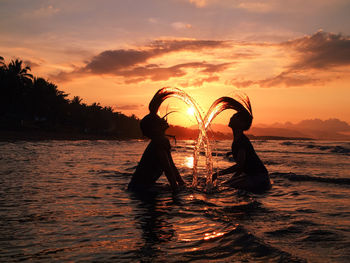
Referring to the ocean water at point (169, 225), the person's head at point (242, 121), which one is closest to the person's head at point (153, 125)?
the ocean water at point (169, 225)

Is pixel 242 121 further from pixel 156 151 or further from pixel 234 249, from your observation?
pixel 234 249

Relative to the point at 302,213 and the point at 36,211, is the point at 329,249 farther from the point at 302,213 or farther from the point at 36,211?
the point at 36,211

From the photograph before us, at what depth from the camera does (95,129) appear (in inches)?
3270

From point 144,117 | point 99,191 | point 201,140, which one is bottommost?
point 99,191

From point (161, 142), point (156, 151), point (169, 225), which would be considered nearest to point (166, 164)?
point (156, 151)

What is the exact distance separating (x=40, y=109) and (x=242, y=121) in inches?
2724

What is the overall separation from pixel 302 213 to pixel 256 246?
7.01ft

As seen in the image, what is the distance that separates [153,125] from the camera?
249 inches

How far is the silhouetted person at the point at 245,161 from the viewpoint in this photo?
7041 mm

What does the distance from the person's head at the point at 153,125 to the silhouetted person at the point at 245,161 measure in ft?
5.89

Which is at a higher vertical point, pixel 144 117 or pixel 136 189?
pixel 144 117

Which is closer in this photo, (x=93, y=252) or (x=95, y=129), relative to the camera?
(x=93, y=252)

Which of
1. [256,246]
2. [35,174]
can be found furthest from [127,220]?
[35,174]

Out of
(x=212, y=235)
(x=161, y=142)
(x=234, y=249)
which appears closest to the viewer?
(x=234, y=249)
